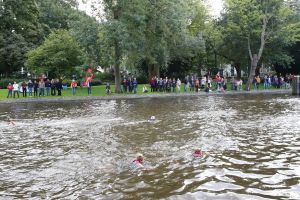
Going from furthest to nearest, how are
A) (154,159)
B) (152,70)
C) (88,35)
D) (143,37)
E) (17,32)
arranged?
(17,32)
(152,70)
(143,37)
(88,35)
(154,159)

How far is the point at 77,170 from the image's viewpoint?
1032cm

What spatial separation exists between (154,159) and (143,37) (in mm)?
30049

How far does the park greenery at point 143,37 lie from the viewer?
3959 centimetres

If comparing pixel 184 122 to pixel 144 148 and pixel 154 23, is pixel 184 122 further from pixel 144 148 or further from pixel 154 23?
pixel 154 23

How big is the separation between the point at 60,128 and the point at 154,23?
25.3 meters

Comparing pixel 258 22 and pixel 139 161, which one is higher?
pixel 258 22

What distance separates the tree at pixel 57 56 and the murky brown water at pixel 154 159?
24564 mm

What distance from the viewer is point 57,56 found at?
4306cm

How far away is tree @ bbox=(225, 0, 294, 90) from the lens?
45.2 metres

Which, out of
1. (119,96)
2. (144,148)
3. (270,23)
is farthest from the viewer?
(270,23)

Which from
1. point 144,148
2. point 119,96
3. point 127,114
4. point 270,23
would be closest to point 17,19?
point 119,96

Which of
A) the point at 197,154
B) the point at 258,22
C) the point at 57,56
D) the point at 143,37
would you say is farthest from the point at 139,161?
the point at 258,22

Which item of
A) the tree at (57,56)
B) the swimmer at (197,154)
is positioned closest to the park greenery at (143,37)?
the tree at (57,56)

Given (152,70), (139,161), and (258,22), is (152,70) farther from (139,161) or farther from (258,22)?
(139,161)
